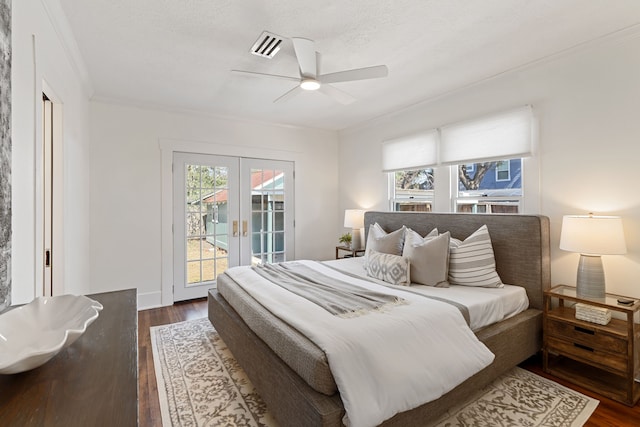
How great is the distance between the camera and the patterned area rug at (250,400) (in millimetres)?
1885

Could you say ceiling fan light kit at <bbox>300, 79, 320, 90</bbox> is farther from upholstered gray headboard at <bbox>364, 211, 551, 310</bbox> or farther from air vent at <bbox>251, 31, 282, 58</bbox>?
upholstered gray headboard at <bbox>364, 211, 551, 310</bbox>

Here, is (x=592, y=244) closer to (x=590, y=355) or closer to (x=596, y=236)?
(x=596, y=236)

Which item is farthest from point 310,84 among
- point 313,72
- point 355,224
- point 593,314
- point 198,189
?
point 593,314

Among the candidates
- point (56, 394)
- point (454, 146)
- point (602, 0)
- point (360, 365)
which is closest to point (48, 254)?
point (56, 394)

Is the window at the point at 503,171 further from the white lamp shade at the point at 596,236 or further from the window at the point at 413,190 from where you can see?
the white lamp shade at the point at 596,236

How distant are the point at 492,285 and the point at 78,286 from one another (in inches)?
150

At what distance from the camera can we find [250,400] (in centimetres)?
208

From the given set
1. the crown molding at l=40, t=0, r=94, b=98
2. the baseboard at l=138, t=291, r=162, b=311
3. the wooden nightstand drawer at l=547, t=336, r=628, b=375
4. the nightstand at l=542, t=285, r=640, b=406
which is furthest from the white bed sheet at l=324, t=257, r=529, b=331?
the crown molding at l=40, t=0, r=94, b=98

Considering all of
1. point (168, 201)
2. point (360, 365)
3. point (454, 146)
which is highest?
point (454, 146)

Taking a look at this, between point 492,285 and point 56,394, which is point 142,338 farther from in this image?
point 492,285

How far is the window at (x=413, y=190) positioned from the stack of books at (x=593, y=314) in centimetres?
179

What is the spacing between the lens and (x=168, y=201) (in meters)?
4.04

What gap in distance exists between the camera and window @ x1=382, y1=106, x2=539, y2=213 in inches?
114

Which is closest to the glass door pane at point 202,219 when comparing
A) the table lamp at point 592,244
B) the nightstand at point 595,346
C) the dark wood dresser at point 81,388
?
the dark wood dresser at point 81,388
